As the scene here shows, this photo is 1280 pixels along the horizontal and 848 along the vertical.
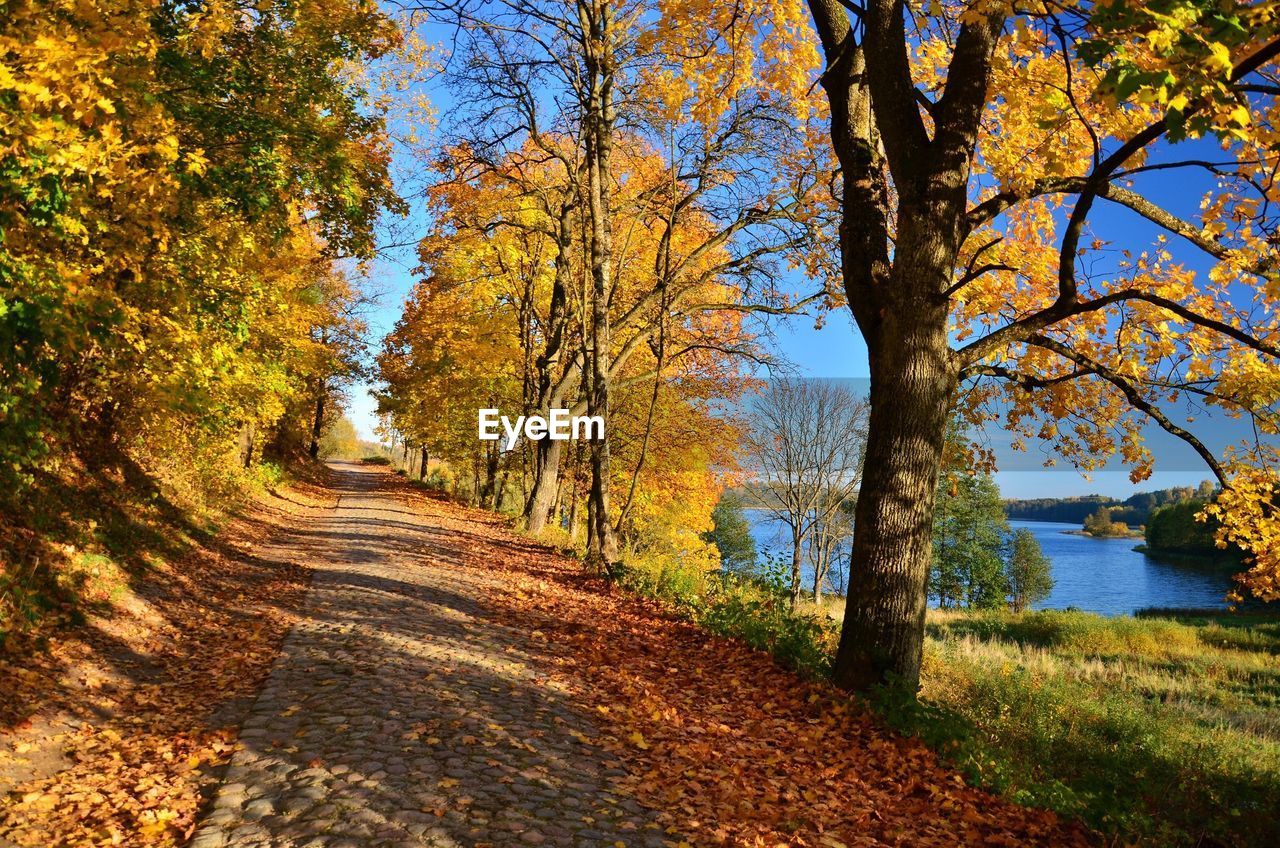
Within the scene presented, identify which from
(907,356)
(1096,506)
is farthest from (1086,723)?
(1096,506)

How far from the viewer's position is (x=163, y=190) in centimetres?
646

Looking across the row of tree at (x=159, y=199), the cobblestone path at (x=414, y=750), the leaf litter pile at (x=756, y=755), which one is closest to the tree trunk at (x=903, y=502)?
the leaf litter pile at (x=756, y=755)

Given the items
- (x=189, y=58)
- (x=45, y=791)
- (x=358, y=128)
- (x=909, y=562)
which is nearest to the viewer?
(x=45, y=791)

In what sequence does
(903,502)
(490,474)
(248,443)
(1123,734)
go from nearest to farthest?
(903,502)
(1123,734)
(248,443)
(490,474)

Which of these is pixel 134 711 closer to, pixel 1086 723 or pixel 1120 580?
pixel 1086 723

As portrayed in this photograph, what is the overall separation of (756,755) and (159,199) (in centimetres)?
684

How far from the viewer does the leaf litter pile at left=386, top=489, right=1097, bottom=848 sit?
4246mm

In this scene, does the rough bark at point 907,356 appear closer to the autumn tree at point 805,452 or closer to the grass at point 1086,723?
the grass at point 1086,723

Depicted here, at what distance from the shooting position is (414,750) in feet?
16.0

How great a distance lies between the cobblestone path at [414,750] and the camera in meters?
3.92

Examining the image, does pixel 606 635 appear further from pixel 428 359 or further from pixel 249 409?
pixel 428 359

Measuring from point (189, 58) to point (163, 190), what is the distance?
287 centimetres

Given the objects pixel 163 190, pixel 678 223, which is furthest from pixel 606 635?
pixel 678 223

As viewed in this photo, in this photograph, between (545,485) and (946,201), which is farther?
(545,485)
